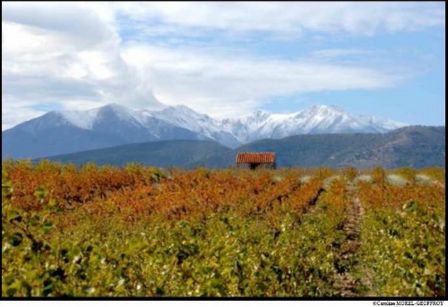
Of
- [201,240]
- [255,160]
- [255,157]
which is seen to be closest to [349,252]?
[201,240]

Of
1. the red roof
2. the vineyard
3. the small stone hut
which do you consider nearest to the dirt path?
the vineyard

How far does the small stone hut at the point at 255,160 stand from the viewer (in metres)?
58.8

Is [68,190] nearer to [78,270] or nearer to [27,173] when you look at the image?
[27,173]

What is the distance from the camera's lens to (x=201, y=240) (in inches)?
494

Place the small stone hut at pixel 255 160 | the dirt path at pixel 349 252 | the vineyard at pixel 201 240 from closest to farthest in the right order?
the vineyard at pixel 201 240 → the dirt path at pixel 349 252 → the small stone hut at pixel 255 160

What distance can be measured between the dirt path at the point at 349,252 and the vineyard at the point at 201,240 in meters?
0.05

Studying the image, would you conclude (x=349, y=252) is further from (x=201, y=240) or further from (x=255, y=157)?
(x=255, y=157)

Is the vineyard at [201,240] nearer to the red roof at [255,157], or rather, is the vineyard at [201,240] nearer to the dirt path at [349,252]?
the dirt path at [349,252]

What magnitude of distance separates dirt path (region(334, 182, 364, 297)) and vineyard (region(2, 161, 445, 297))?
45 mm

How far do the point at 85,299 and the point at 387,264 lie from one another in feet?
19.4

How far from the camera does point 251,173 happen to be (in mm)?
36875

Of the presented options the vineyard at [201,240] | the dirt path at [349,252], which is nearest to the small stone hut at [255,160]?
the vineyard at [201,240]

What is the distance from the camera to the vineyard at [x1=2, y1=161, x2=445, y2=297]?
7.04 m

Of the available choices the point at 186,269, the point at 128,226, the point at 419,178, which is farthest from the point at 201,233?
the point at 419,178
